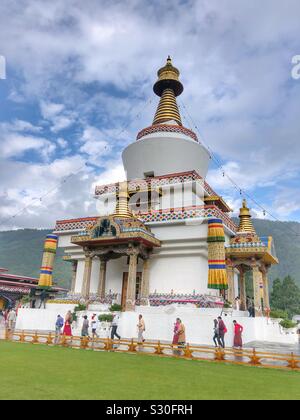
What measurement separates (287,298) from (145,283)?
35.8 meters

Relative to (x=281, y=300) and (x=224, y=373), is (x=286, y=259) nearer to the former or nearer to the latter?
(x=281, y=300)

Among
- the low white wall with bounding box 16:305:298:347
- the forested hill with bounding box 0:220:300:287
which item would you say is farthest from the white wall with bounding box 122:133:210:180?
the forested hill with bounding box 0:220:300:287

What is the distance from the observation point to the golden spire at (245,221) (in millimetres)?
22231

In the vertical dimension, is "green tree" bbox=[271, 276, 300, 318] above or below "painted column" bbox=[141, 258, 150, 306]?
above

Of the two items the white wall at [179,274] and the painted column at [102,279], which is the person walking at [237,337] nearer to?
the white wall at [179,274]

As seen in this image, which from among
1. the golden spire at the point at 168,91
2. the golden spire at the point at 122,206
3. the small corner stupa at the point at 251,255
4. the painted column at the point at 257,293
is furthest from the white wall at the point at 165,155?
the painted column at the point at 257,293

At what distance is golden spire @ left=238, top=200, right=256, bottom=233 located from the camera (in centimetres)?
2223

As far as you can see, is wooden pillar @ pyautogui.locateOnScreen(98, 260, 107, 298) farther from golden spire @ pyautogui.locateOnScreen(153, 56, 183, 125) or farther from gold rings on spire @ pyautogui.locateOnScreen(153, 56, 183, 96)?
gold rings on spire @ pyautogui.locateOnScreen(153, 56, 183, 96)

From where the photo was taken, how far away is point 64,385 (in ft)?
20.1

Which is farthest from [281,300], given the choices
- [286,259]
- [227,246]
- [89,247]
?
[286,259]

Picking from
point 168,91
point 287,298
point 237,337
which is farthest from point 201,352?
point 287,298

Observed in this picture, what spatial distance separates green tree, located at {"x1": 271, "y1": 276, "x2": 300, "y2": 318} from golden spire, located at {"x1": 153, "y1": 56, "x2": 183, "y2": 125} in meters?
32.8

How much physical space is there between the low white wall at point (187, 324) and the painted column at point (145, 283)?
2.41ft

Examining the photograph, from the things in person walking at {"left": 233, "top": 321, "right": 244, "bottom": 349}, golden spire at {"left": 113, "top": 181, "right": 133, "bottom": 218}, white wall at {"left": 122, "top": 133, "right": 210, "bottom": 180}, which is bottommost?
person walking at {"left": 233, "top": 321, "right": 244, "bottom": 349}
